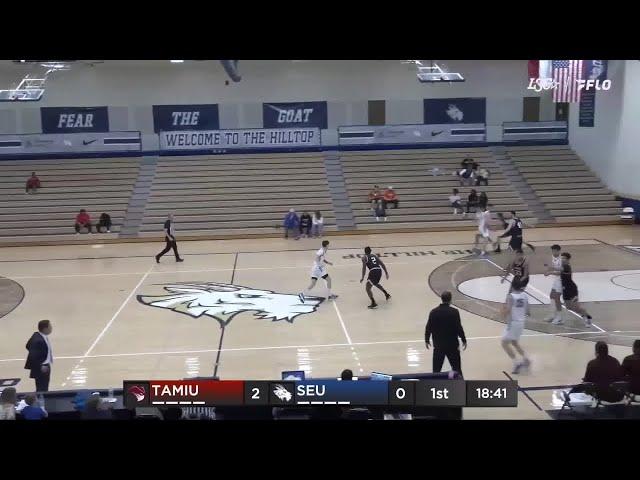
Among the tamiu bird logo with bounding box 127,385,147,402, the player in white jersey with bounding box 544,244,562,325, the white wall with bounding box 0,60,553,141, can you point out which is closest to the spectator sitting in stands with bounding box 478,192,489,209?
the white wall with bounding box 0,60,553,141

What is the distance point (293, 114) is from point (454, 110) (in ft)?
23.1

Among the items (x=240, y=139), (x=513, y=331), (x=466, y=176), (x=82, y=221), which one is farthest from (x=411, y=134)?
(x=513, y=331)

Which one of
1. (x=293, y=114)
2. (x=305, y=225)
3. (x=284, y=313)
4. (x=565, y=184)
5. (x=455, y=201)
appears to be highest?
(x=293, y=114)

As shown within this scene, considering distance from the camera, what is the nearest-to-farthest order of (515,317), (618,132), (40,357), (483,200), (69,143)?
1. (40,357)
2. (515,317)
3. (483,200)
4. (618,132)
5. (69,143)

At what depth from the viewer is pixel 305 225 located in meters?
26.0

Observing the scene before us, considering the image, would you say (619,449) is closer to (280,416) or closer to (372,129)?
(280,416)

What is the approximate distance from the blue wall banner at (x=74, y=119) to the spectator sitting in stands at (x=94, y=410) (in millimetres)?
25930

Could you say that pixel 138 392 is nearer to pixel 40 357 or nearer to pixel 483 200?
pixel 40 357

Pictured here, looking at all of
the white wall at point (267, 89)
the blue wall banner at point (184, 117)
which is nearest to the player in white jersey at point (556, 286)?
the white wall at point (267, 89)

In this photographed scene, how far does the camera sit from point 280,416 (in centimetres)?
762

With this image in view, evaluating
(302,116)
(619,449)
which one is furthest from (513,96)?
(619,449)

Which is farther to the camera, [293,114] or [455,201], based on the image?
[293,114]

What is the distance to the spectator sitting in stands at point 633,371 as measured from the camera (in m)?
8.60

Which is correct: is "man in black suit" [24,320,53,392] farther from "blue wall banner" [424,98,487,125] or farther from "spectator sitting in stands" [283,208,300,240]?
"blue wall banner" [424,98,487,125]
